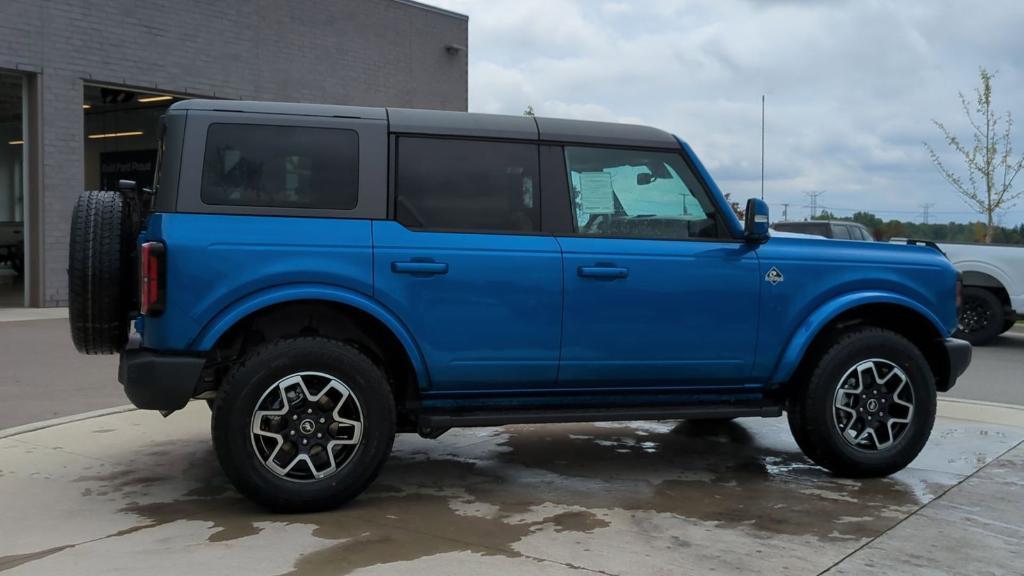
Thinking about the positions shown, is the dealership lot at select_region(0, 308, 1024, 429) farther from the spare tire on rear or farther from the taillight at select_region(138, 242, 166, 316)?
the taillight at select_region(138, 242, 166, 316)

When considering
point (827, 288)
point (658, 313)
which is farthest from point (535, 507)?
point (827, 288)

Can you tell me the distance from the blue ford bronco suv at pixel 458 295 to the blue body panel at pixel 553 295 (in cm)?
1

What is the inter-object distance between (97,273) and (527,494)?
8.11ft

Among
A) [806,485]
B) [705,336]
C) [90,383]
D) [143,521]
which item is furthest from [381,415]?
[90,383]

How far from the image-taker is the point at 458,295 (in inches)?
191

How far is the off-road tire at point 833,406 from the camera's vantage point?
17.7 feet

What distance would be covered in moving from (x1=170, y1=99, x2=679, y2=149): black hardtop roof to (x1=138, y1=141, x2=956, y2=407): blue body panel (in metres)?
0.40

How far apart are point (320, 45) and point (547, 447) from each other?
16673mm

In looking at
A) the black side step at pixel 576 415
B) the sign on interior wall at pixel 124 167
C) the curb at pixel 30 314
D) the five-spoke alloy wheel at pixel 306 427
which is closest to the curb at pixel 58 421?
the five-spoke alloy wheel at pixel 306 427

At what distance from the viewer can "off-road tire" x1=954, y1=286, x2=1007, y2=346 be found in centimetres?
1289

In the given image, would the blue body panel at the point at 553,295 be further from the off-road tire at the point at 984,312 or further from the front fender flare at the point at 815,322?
the off-road tire at the point at 984,312

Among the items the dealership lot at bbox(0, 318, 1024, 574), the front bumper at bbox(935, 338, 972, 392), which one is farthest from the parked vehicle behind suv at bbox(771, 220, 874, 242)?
the front bumper at bbox(935, 338, 972, 392)

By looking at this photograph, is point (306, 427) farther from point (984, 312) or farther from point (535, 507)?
point (984, 312)

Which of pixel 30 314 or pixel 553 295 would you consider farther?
pixel 30 314
